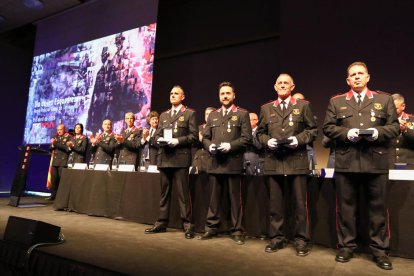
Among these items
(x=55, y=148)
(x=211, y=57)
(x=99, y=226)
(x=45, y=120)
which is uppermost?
(x=211, y=57)

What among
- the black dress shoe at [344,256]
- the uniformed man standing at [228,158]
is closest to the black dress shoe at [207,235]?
the uniformed man standing at [228,158]

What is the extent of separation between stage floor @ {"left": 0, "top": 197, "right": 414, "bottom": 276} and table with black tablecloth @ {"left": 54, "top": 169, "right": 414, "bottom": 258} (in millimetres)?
189

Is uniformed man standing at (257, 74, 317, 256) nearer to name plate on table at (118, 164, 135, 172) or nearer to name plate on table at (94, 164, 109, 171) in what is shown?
name plate on table at (118, 164, 135, 172)

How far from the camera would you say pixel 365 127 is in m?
2.47

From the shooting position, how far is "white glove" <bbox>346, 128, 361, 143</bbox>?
2.31m

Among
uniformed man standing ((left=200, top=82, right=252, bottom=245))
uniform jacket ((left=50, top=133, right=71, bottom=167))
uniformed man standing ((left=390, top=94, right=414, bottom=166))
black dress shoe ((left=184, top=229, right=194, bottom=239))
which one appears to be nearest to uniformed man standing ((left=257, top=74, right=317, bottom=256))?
uniformed man standing ((left=200, top=82, right=252, bottom=245))

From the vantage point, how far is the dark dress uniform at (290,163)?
2715mm

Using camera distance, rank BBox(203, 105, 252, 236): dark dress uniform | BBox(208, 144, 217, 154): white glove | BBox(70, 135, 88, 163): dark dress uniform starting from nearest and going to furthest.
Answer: BBox(208, 144, 217, 154): white glove → BBox(203, 105, 252, 236): dark dress uniform → BBox(70, 135, 88, 163): dark dress uniform

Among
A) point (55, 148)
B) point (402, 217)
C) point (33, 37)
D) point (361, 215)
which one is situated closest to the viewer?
point (402, 217)

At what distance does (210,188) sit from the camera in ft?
11.5

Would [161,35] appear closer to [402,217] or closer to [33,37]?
[33,37]

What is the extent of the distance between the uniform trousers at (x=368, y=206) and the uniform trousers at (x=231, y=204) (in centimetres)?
97

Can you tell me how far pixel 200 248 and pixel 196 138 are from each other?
1233 millimetres

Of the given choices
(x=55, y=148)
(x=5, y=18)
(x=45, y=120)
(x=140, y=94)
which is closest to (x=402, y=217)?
(x=140, y=94)
